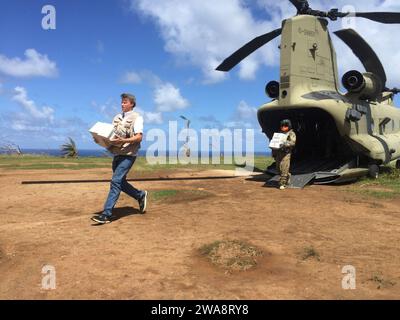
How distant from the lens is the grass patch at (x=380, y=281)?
3.69 m

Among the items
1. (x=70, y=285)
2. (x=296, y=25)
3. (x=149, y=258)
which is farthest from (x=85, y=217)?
(x=296, y=25)

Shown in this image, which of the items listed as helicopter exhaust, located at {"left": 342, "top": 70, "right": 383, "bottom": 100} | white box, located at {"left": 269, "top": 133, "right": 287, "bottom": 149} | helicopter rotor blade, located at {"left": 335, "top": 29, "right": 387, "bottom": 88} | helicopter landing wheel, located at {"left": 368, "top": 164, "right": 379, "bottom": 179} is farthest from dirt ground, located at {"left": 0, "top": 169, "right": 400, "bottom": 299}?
helicopter rotor blade, located at {"left": 335, "top": 29, "right": 387, "bottom": 88}

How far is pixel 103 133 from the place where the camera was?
241 inches

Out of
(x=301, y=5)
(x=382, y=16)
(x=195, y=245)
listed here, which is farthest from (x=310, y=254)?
(x=301, y=5)

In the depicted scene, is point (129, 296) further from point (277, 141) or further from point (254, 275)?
point (277, 141)

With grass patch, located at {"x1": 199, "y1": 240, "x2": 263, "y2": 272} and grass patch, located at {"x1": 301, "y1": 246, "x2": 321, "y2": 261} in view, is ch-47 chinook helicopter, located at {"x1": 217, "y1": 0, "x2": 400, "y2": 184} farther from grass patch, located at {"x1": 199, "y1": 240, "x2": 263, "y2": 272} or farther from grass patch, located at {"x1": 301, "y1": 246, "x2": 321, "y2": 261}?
grass patch, located at {"x1": 199, "y1": 240, "x2": 263, "y2": 272}

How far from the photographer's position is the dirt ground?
146 inches

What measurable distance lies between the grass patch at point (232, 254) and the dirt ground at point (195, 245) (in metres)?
0.11

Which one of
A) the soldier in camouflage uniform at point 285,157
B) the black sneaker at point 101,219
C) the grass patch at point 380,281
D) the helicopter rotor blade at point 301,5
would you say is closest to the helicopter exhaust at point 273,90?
the helicopter rotor blade at point 301,5

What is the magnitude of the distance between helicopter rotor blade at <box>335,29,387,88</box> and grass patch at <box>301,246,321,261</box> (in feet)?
30.5

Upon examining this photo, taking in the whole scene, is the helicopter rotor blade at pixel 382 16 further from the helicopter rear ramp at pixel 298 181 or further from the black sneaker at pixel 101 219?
the black sneaker at pixel 101 219

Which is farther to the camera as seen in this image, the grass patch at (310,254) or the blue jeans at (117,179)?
the blue jeans at (117,179)

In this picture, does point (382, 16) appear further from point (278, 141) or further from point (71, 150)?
point (71, 150)
